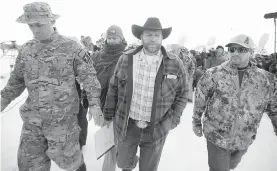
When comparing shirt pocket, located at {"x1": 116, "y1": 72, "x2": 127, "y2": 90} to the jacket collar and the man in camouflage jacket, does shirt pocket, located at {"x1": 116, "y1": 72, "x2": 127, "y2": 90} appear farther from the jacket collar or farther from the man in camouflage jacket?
the jacket collar

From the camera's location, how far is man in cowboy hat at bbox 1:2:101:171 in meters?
1.79

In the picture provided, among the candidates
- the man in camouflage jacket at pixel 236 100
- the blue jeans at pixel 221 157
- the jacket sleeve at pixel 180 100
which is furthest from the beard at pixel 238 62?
the blue jeans at pixel 221 157

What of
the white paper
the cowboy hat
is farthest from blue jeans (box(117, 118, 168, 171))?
the cowboy hat

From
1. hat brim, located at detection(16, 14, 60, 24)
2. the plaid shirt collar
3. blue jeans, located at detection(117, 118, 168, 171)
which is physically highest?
hat brim, located at detection(16, 14, 60, 24)

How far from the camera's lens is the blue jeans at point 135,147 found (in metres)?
2.01

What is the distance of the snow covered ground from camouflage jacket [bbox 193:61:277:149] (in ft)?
3.54

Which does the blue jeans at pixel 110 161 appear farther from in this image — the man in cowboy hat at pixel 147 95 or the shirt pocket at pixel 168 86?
the shirt pocket at pixel 168 86

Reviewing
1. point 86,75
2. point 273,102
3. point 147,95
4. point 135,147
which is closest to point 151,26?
point 147,95

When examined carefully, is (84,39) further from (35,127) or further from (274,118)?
(274,118)

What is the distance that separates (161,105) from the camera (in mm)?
1943

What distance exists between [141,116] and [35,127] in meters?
0.91

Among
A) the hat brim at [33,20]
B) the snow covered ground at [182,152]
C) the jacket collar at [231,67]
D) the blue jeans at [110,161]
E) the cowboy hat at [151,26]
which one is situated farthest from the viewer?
the snow covered ground at [182,152]

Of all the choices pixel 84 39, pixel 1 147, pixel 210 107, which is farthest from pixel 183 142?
pixel 84 39

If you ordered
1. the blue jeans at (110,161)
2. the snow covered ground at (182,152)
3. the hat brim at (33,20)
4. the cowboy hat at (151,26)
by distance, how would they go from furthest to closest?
the snow covered ground at (182,152) < the blue jeans at (110,161) < the cowboy hat at (151,26) < the hat brim at (33,20)
